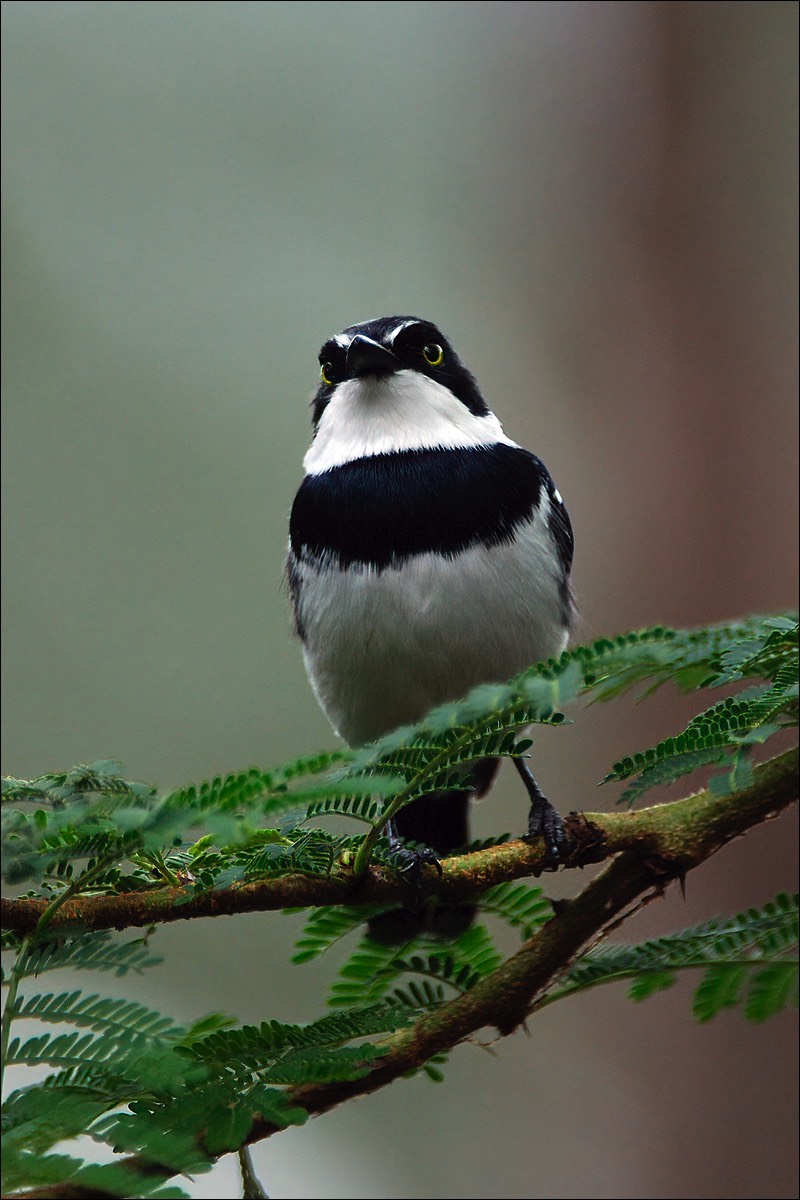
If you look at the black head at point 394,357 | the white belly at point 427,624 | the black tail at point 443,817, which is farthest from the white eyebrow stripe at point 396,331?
the black tail at point 443,817

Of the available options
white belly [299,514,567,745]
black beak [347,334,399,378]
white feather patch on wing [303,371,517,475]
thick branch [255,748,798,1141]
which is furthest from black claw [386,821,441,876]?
black beak [347,334,399,378]

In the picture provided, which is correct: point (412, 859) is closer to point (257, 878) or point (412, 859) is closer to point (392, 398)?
point (257, 878)

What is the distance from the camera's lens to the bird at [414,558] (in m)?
2.28

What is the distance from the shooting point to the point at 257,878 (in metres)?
1.40

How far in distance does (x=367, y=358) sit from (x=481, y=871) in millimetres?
1405

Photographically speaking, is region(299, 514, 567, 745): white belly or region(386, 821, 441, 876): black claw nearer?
region(386, 821, 441, 876): black claw

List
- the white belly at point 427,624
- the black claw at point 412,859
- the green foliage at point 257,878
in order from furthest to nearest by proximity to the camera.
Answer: the white belly at point 427,624
the black claw at point 412,859
the green foliage at point 257,878

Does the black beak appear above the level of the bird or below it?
above

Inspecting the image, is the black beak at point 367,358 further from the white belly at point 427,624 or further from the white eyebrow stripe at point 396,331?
the white belly at point 427,624

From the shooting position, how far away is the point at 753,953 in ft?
4.51

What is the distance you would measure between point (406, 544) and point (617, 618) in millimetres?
3497

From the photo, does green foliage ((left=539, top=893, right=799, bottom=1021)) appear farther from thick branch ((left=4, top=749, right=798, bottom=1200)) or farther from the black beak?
the black beak

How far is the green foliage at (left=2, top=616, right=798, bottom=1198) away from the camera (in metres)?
1.04

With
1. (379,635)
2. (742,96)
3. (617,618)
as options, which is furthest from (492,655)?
(742,96)
